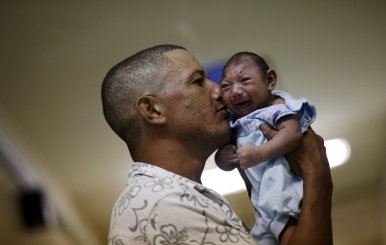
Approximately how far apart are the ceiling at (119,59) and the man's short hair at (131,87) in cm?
86

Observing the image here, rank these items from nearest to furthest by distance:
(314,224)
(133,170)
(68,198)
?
1. (314,224)
2. (133,170)
3. (68,198)

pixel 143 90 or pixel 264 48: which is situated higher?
pixel 264 48

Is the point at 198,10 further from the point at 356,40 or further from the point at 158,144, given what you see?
the point at 158,144

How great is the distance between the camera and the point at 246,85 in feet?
3.63

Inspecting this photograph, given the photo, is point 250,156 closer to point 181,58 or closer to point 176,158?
point 176,158

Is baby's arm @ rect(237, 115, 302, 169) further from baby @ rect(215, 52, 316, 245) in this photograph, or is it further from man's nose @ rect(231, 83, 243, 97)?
man's nose @ rect(231, 83, 243, 97)

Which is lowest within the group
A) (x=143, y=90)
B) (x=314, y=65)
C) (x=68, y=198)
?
(x=143, y=90)

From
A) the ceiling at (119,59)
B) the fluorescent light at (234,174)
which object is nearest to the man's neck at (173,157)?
the ceiling at (119,59)

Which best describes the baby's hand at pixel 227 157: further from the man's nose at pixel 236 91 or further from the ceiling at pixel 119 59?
the ceiling at pixel 119 59

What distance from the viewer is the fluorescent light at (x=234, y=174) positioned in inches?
114

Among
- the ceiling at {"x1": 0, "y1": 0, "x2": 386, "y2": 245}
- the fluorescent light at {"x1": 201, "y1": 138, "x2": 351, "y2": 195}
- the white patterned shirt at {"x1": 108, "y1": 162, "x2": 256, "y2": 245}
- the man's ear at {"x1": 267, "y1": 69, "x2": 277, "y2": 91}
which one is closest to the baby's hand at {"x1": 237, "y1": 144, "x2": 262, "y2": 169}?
the white patterned shirt at {"x1": 108, "y1": 162, "x2": 256, "y2": 245}

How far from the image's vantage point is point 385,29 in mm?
2271

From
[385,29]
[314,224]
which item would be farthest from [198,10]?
[314,224]

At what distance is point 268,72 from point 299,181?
11.7 inches
